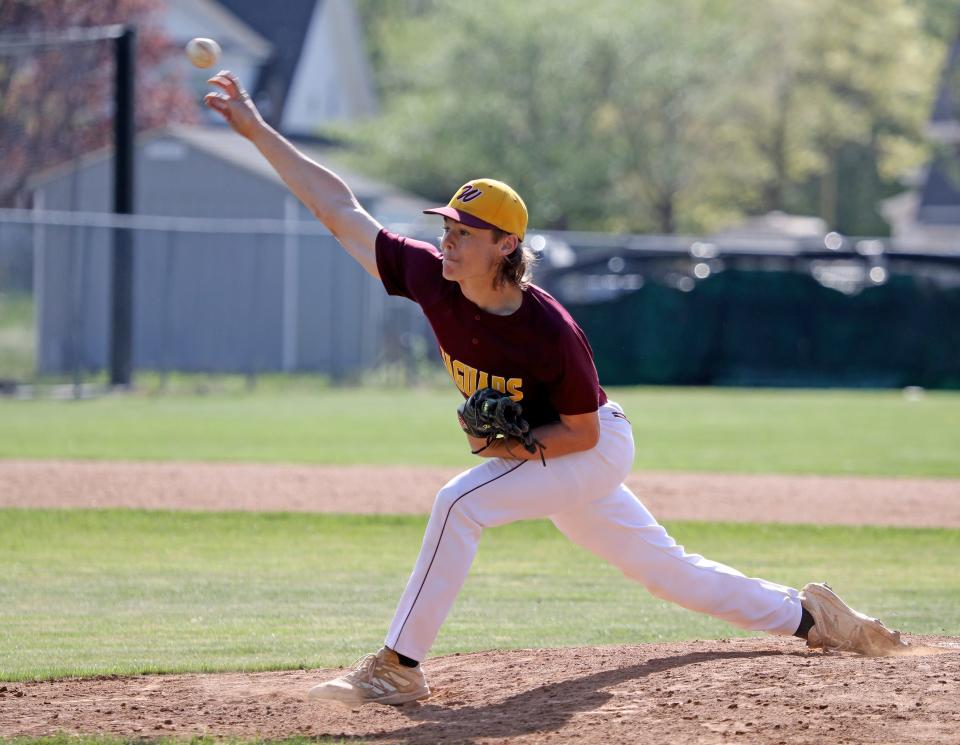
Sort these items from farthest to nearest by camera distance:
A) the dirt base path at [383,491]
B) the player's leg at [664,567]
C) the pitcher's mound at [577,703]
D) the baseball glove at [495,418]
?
the dirt base path at [383,491] < the player's leg at [664,567] < the baseball glove at [495,418] < the pitcher's mound at [577,703]

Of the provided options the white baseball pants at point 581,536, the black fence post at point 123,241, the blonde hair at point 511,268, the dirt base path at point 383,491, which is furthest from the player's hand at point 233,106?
the black fence post at point 123,241

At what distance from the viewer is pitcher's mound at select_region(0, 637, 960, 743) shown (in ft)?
13.1

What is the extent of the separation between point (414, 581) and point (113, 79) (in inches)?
626

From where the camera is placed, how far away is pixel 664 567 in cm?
483

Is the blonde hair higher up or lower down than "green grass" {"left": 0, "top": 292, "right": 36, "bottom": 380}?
higher up

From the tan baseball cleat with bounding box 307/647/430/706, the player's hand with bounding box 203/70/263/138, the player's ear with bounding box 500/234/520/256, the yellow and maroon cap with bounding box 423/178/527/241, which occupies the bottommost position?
the tan baseball cleat with bounding box 307/647/430/706

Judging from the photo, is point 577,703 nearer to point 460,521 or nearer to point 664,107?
point 460,521

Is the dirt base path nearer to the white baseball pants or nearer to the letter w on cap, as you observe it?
the white baseball pants

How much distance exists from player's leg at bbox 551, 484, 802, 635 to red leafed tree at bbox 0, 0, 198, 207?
15.1 m

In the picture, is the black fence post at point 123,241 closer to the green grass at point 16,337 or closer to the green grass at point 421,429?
the green grass at point 421,429

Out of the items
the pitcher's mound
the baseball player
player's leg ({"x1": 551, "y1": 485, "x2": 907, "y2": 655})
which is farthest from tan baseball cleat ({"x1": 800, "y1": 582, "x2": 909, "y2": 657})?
the baseball player

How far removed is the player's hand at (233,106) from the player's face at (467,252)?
37.3 inches

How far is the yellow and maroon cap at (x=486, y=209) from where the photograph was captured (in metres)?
4.41

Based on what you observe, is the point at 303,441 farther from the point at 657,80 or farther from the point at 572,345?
the point at 657,80
